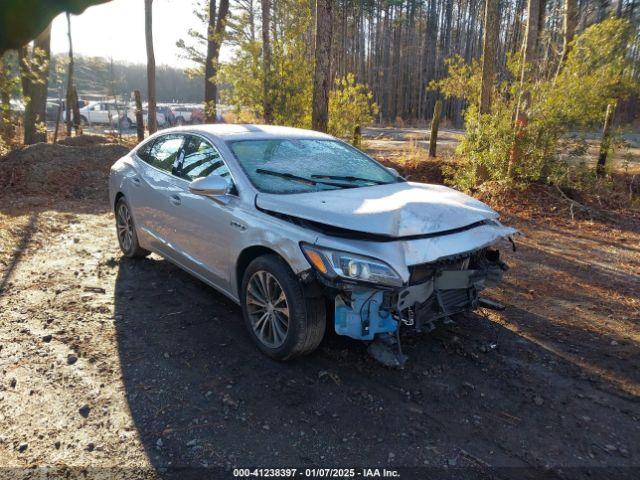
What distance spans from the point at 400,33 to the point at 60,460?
42.6 meters

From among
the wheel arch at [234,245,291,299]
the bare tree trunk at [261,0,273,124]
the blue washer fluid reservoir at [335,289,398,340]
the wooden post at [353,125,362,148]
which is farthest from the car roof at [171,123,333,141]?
the wooden post at [353,125,362,148]

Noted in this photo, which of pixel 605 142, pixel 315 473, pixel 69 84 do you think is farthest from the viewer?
pixel 69 84

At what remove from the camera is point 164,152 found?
4992 mm

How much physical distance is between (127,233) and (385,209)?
3680 mm

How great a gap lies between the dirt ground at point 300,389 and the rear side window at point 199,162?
4.06ft

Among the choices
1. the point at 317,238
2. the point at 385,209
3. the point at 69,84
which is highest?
the point at 69,84

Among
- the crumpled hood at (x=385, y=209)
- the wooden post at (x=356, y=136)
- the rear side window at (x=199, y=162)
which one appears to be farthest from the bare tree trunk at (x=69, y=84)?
the crumpled hood at (x=385, y=209)

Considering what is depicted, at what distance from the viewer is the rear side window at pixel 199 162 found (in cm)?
407

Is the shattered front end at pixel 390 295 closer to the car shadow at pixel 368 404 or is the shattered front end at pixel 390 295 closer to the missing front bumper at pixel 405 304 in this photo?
the missing front bumper at pixel 405 304

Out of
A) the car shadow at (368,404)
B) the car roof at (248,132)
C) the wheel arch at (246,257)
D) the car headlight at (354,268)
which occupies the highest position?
the car roof at (248,132)

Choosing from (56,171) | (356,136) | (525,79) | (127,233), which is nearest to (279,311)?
(127,233)

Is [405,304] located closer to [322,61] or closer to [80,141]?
[322,61]

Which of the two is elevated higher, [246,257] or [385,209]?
[385,209]

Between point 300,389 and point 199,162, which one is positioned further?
point 199,162
